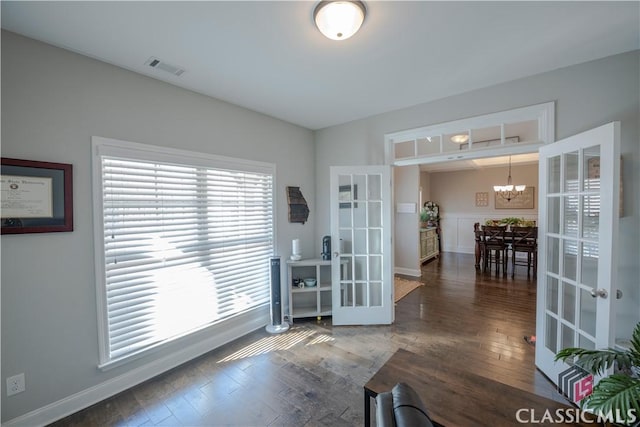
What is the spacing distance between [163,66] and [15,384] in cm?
248

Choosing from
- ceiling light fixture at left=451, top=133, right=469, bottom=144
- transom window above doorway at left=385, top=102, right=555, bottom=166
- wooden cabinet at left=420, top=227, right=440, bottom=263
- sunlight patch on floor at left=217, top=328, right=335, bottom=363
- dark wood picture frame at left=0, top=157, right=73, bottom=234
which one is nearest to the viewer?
dark wood picture frame at left=0, top=157, right=73, bottom=234

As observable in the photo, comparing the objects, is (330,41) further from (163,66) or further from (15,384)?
(15,384)

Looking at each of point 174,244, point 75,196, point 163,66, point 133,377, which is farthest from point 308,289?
point 163,66

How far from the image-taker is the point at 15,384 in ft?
5.50

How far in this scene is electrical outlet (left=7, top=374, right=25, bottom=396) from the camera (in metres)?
1.65

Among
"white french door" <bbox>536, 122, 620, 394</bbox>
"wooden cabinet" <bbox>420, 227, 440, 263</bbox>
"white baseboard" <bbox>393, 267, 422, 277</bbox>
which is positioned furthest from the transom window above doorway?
"wooden cabinet" <bbox>420, 227, 440, 263</bbox>

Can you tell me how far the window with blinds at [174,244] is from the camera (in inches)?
81.7

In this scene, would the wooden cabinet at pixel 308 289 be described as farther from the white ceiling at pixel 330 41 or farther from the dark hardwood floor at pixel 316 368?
the white ceiling at pixel 330 41

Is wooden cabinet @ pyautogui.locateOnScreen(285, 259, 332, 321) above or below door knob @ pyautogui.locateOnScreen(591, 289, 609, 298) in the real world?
below

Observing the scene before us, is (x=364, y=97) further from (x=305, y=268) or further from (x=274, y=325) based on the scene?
(x=274, y=325)

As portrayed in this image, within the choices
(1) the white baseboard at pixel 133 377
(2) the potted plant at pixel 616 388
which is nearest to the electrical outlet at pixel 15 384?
(1) the white baseboard at pixel 133 377

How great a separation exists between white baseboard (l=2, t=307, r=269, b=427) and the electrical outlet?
18 cm

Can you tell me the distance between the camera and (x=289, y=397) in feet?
6.56

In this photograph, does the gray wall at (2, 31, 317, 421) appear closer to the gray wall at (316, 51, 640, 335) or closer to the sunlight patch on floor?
the sunlight patch on floor
